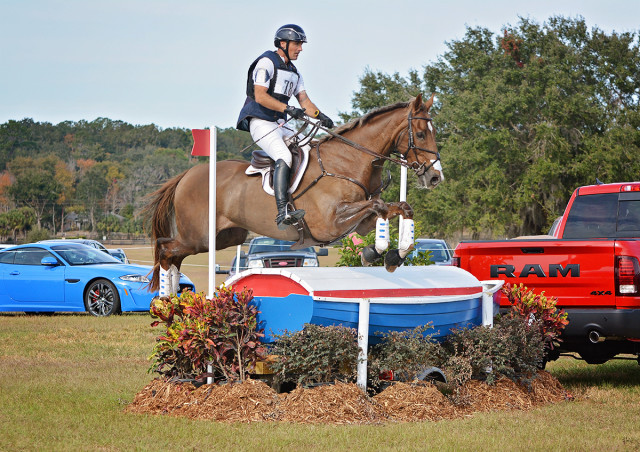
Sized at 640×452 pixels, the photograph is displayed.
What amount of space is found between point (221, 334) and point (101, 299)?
9.43 m

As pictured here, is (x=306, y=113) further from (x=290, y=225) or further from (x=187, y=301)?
(x=187, y=301)

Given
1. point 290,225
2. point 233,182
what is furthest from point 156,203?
point 290,225

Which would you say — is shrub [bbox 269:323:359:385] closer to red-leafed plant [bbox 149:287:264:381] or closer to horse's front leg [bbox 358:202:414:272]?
red-leafed plant [bbox 149:287:264:381]

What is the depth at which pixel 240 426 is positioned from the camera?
18.6ft

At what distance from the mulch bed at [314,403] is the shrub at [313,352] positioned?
0.46 ft

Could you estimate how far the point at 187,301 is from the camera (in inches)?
256

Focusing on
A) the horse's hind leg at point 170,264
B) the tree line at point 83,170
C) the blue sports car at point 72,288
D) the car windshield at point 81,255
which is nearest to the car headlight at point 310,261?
the blue sports car at point 72,288

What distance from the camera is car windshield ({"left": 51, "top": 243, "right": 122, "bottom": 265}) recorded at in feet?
50.9

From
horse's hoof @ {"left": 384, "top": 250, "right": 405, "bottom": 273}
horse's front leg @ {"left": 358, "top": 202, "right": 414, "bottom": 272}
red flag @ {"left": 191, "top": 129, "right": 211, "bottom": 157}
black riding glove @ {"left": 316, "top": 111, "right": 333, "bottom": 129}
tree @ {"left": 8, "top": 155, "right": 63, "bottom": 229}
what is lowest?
horse's hoof @ {"left": 384, "top": 250, "right": 405, "bottom": 273}

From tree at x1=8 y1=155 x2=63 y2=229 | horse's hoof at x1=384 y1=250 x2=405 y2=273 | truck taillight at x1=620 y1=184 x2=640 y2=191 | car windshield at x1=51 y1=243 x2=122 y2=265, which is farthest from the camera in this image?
tree at x1=8 y1=155 x2=63 y2=229

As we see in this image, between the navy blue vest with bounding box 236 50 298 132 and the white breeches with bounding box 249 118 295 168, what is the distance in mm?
63

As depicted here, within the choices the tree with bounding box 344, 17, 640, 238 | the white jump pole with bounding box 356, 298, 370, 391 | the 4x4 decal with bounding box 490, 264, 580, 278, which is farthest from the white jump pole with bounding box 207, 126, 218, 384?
the tree with bounding box 344, 17, 640, 238

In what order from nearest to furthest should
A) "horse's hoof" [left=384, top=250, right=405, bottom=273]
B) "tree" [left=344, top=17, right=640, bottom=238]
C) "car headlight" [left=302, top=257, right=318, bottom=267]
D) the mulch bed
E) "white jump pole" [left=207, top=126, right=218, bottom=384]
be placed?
the mulch bed
"horse's hoof" [left=384, top=250, right=405, bottom=273]
"white jump pole" [left=207, top=126, right=218, bottom=384]
"car headlight" [left=302, top=257, right=318, bottom=267]
"tree" [left=344, top=17, right=640, bottom=238]

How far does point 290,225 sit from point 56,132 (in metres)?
129
